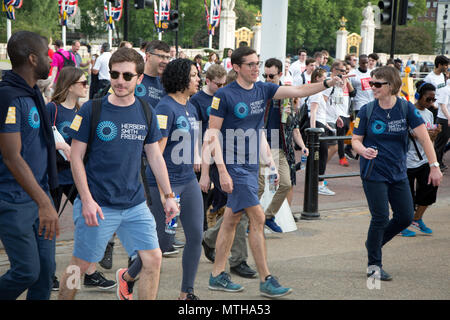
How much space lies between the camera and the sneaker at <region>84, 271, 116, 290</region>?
531 centimetres

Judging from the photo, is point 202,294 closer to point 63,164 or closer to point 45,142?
point 63,164

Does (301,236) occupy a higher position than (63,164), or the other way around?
(63,164)

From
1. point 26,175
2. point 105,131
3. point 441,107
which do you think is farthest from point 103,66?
point 26,175

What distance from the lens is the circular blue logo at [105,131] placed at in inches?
155

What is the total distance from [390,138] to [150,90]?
7.70 feet

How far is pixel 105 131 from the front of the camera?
393 centimetres

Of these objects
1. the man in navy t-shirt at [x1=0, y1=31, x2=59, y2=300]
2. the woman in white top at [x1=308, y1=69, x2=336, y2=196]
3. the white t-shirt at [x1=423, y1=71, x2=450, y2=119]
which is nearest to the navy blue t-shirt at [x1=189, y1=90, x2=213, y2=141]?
the man in navy t-shirt at [x1=0, y1=31, x2=59, y2=300]

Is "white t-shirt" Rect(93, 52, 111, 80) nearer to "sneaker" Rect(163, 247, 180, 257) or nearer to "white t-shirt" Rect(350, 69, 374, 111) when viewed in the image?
"white t-shirt" Rect(350, 69, 374, 111)

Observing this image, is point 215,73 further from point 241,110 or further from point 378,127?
point 378,127

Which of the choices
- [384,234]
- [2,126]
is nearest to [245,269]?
[384,234]

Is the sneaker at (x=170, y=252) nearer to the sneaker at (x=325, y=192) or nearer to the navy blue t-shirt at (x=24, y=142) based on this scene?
the navy blue t-shirt at (x=24, y=142)

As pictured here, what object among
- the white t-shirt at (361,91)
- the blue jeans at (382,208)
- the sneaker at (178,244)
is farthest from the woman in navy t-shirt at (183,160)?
the white t-shirt at (361,91)

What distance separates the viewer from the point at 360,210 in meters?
8.83

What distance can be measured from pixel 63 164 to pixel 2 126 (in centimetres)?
169
